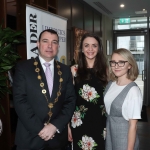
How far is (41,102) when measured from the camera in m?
1.91

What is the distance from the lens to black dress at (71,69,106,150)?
224 centimetres

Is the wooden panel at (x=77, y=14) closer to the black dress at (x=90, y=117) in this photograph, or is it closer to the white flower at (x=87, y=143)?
the black dress at (x=90, y=117)

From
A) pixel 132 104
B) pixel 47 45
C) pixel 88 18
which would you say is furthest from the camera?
pixel 88 18

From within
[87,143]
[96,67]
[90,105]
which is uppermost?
[96,67]

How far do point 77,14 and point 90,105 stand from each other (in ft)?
12.3

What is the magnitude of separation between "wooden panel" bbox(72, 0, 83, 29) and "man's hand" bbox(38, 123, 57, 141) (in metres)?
3.77

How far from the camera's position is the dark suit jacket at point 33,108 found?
184cm

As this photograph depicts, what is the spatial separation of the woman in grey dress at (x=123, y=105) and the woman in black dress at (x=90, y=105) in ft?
0.82

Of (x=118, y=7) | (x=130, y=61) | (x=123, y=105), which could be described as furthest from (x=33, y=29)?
(x=118, y=7)

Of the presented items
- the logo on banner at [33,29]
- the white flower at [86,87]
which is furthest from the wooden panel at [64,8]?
the white flower at [86,87]

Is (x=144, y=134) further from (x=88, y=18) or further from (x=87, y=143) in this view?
(x=88, y=18)

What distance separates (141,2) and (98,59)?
4.03 m

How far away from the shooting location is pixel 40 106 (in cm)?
191

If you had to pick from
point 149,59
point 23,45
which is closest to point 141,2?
point 149,59
